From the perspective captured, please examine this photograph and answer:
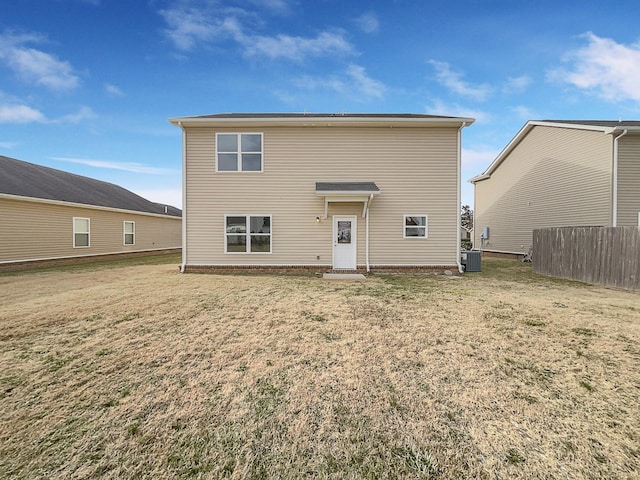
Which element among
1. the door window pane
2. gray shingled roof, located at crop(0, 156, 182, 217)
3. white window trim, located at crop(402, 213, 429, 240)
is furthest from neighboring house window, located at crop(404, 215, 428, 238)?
gray shingled roof, located at crop(0, 156, 182, 217)

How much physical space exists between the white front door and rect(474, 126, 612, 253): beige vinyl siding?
10361 mm

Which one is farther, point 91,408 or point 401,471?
point 91,408

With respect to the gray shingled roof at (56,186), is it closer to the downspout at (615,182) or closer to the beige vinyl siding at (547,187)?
the beige vinyl siding at (547,187)

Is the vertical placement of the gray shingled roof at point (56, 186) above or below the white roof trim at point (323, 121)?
below

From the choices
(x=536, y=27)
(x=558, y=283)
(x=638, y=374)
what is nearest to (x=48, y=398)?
(x=638, y=374)

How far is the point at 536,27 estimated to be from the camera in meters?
11.8

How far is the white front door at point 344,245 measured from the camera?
10734 millimetres

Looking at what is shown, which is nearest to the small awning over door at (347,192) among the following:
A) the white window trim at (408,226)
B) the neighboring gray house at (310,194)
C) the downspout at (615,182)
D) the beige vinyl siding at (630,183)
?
the neighboring gray house at (310,194)

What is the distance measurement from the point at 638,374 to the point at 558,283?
6.84 m

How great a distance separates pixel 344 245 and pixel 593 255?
8005 millimetres

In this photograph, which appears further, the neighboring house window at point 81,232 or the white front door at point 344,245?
the neighboring house window at point 81,232

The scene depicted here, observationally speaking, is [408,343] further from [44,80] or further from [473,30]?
[44,80]

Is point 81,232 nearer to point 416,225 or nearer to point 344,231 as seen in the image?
point 344,231

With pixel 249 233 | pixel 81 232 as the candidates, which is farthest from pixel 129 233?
pixel 249 233
